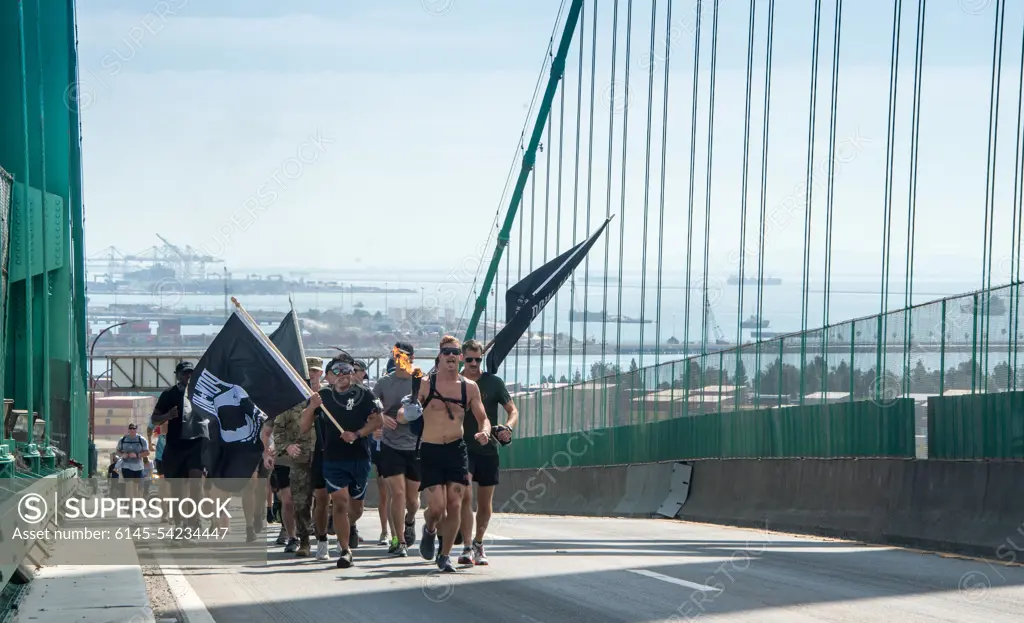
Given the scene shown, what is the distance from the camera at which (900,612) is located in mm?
9211

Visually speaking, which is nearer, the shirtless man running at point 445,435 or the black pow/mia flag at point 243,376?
the shirtless man running at point 445,435

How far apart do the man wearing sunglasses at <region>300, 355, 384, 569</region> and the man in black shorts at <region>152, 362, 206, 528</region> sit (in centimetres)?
287

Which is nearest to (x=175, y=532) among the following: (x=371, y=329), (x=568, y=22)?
(x=568, y=22)

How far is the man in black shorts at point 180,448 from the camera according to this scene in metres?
15.4

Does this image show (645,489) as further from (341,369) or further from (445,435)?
(445,435)

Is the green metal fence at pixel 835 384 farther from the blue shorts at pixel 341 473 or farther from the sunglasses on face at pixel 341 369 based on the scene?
the sunglasses on face at pixel 341 369

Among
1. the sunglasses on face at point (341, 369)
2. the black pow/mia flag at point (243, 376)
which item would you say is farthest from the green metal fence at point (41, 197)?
the sunglasses on face at point (341, 369)

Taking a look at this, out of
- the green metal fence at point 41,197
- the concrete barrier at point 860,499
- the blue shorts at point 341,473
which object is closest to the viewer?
the blue shorts at point 341,473

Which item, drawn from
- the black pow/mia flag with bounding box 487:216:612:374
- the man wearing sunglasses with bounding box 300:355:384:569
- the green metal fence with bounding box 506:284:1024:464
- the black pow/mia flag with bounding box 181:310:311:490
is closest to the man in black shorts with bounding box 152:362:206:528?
the black pow/mia flag with bounding box 181:310:311:490

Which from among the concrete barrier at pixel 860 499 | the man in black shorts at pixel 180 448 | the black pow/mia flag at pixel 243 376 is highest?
the black pow/mia flag at pixel 243 376

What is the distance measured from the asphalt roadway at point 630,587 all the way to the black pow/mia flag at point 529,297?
17.4 feet

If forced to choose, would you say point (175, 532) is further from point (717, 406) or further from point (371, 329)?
point (371, 329)

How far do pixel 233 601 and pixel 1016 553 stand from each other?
6.55m

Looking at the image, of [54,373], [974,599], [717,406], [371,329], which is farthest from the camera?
[371,329]
